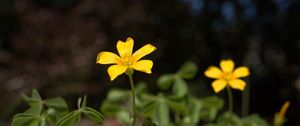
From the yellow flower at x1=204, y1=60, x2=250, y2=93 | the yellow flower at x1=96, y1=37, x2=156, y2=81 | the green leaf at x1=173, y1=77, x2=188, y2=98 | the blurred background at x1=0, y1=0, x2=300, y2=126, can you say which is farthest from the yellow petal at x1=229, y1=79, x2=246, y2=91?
the blurred background at x1=0, y1=0, x2=300, y2=126

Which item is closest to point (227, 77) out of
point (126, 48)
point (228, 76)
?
point (228, 76)

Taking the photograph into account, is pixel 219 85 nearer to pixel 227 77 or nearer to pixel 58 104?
pixel 227 77

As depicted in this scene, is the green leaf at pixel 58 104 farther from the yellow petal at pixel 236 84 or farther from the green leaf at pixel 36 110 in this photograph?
the yellow petal at pixel 236 84

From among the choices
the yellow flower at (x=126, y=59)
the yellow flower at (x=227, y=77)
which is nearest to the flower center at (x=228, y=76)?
the yellow flower at (x=227, y=77)

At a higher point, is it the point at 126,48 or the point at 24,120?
the point at 126,48

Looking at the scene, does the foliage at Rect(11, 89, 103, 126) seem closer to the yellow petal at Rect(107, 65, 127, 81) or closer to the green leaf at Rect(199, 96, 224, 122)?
the yellow petal at Rect(107, 65, 127, 81)

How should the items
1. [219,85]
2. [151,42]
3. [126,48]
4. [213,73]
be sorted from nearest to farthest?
[126,48]
[219,85]
[213,73]
[151,42]
